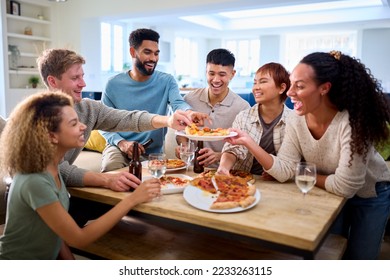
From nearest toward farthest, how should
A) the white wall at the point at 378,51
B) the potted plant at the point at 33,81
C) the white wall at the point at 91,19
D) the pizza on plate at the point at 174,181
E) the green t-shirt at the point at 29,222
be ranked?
the green t-shirt at the point at 29,222 → the pizza on plate at the point at 174,181 → the white wall at the point at 91,19 → the potted plant at the point at 33,81 → the white wall at the point at 378,51

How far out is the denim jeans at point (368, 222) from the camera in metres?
1.76

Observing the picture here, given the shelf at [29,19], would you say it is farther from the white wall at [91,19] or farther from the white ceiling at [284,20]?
the white ceiling at [284,20]

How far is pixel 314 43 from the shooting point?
1242cm

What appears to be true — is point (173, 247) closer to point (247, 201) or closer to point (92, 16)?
point (247, 201)

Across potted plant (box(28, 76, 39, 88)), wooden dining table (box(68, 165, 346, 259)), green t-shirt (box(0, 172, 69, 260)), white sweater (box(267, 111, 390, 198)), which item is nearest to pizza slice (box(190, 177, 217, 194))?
wooden dining table (box(68, 165, 346, 259))

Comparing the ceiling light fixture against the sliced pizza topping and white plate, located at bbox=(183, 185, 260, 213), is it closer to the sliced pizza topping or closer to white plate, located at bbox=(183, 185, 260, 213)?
the sliced pizza topping

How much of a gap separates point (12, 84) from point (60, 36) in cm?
136

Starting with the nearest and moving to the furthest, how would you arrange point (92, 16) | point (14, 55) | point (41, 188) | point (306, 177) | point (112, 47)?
point (41, 188) < point (306, 177) < point (14, 55) < point (92, 16) < point (112, 47)

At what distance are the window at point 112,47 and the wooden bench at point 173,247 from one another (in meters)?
7.75

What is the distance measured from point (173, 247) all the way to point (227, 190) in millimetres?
389

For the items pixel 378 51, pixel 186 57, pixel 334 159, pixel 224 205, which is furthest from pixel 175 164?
pixel 186 57

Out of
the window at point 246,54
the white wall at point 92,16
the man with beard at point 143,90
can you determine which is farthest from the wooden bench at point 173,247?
the window at point 246,54

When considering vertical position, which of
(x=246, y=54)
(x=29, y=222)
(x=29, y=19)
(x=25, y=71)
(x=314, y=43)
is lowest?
(x=29, y=222)

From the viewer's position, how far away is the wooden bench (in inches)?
61.3
